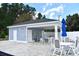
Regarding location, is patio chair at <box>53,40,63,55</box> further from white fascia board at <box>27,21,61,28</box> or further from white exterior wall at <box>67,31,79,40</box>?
white fascia board at <box>27,21,61,28</box>

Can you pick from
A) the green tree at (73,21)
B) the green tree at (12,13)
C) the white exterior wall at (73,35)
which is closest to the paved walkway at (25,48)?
the green tree at (12,13)

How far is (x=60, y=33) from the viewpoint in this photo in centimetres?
960

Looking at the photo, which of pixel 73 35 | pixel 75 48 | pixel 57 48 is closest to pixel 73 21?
pixel 73 35

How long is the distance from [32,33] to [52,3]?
1.68 metres

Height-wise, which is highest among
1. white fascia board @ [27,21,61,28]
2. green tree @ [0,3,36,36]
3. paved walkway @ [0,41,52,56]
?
green tree @ [0,3,36,36]

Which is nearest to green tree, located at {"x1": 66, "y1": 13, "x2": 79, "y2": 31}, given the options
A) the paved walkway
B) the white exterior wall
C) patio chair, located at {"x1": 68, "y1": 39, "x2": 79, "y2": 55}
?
the white exterior wall

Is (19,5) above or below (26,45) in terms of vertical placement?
above

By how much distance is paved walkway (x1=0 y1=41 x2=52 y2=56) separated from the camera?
9.28 m

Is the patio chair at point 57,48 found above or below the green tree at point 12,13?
below

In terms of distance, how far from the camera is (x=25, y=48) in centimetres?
955

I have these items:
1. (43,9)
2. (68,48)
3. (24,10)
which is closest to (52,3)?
(43,9)

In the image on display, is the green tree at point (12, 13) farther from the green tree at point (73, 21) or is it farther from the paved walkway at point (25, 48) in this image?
the green tree at point (73, 21)

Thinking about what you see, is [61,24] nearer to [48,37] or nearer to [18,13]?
[48,37]

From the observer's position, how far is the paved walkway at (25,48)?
9.28m
